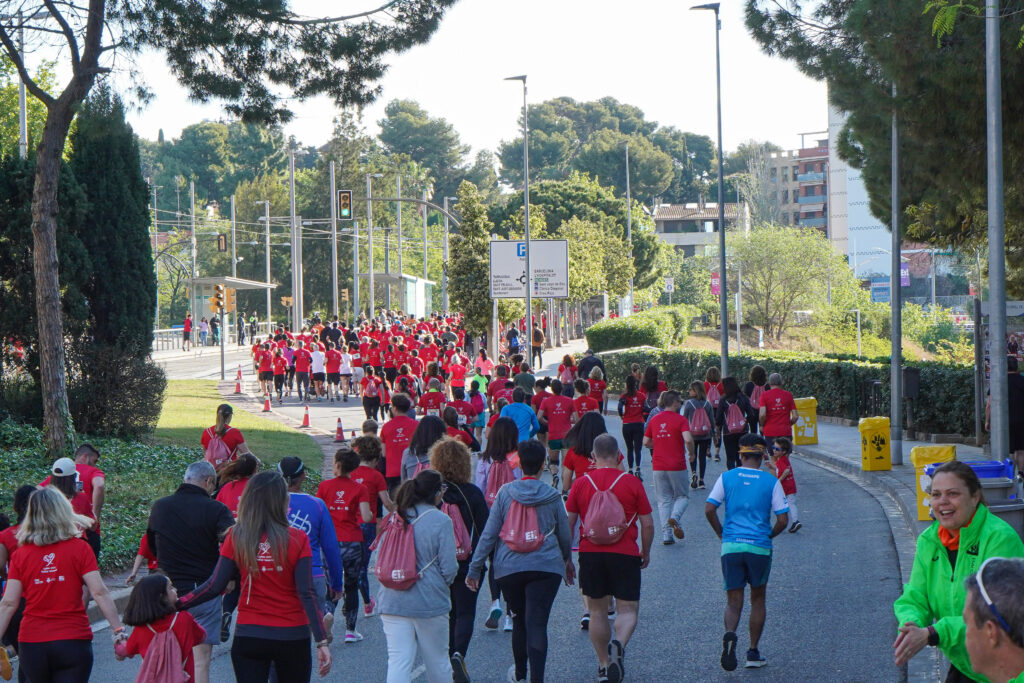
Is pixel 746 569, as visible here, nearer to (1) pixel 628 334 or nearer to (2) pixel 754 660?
(2) pixel 754 660

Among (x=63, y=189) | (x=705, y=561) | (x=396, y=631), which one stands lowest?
(x=705, y=561)

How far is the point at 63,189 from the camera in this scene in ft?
64.1

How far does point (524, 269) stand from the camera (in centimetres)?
3800

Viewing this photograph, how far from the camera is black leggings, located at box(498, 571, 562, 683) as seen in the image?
7.28 meters

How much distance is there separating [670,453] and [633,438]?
4.11 metres

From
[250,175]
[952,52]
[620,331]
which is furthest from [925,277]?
[952,52]

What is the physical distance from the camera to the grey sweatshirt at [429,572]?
6.50 m

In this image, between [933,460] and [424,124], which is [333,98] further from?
[424,124]

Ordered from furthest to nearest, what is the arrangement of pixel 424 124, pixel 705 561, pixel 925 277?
pixel 424 124, pixel 925 277, pixel 705 561

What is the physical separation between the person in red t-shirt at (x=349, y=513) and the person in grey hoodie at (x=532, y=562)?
5.68 feet

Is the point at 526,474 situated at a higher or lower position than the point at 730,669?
higher

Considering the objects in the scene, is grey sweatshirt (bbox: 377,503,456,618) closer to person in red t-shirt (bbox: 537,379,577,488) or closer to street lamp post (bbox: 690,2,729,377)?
person in red t-shirt (bbox: 537,379,577,488)

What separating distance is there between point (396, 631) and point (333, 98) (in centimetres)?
1182

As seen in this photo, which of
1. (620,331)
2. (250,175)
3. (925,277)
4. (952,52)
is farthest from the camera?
(250,175)
